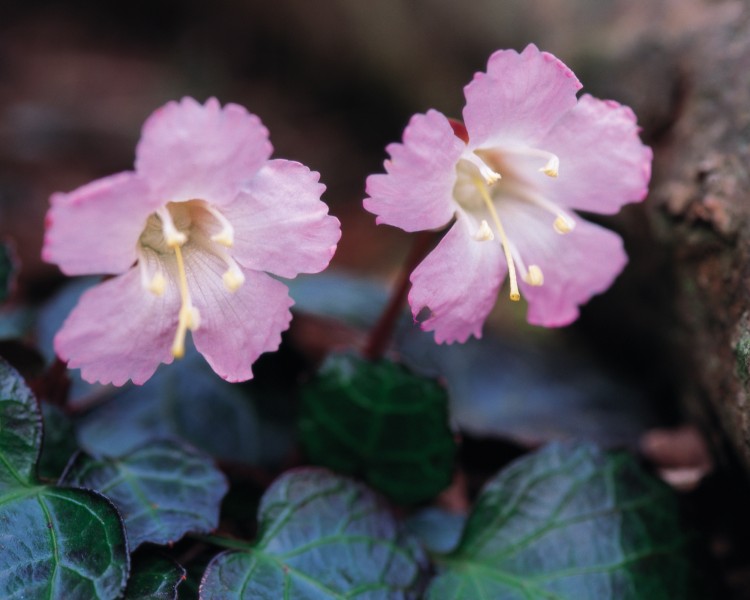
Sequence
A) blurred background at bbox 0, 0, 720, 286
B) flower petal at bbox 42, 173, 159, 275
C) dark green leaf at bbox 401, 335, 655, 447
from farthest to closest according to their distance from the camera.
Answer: blurred background at bbox 0, 0, 720, 286 → dark green leaf at bbox 401, 335, 655, 447 → flower petal at bbox 42, 173, 159, 275

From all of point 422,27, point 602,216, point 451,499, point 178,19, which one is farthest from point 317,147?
point 451,499

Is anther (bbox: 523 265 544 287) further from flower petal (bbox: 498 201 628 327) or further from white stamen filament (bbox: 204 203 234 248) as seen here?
white stamen filament (bbox: 204 203 234 248)

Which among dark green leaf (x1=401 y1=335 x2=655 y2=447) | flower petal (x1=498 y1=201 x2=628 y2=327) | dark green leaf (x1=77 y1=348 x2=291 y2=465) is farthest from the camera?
dark green leaf (x1=401 y1=335 x2=655 y2=447)

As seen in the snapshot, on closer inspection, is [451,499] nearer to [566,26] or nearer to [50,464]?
[50,464]

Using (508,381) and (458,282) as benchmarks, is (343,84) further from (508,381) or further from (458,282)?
(458,282)

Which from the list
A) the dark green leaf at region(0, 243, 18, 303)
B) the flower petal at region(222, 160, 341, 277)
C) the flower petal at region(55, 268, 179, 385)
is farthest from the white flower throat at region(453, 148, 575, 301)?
the dark green leaf at region(0, 243, 18, 303)

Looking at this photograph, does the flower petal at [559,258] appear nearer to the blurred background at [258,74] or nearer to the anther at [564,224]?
the anther at [564,224]

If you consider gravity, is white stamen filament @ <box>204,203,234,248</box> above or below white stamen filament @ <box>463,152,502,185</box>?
below

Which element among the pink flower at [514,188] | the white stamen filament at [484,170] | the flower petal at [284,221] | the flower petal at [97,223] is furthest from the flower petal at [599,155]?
the flower petal at [97,223]
